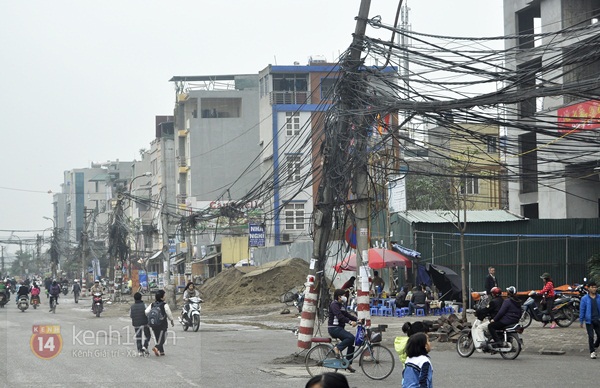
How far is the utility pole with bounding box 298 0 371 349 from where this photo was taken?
18.6 meters

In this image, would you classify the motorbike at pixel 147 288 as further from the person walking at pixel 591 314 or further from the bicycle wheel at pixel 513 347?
the person walking at pixel 591 314

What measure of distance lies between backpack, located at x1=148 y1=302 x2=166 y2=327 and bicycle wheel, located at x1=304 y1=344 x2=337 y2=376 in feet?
16.0

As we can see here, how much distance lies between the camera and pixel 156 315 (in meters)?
20.1

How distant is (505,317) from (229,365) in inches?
228

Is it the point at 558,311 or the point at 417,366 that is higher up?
the point at 417,366

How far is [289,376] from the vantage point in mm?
16547

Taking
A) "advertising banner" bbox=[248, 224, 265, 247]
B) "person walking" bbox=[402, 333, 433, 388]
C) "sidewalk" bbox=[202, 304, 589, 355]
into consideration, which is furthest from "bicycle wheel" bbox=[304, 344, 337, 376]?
"advertising banner" bbox=[248, 224, 265, 247]

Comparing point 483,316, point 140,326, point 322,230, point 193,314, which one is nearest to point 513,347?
point 483,316

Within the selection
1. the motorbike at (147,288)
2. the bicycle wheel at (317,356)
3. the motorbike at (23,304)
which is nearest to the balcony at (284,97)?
the motorbike at (147,288)

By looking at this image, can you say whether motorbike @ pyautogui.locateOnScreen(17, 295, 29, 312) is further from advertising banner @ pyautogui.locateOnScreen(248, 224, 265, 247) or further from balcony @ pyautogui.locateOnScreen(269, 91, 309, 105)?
balcony @ pyautogui.locateOnScreen(269, 91, 309, 105)

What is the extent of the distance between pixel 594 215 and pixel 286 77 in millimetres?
36900

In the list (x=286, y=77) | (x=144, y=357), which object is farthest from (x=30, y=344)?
(x=286, y=77)

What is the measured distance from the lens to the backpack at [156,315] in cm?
2009

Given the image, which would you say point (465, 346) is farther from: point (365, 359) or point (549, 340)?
point (365, 359)
